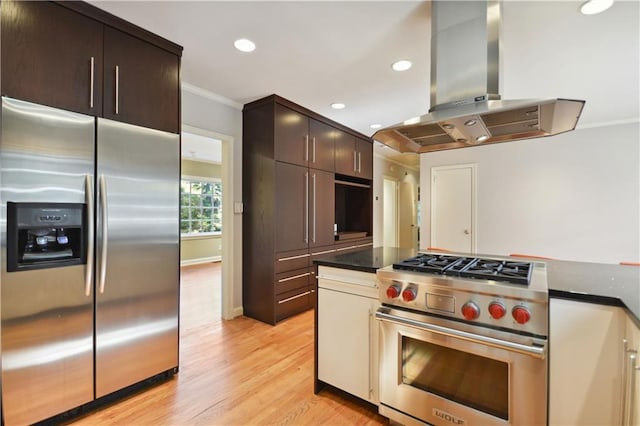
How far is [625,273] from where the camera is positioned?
5.16 ft

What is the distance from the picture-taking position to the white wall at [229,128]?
10.2ft

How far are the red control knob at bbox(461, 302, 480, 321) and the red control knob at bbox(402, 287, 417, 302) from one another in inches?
9.3

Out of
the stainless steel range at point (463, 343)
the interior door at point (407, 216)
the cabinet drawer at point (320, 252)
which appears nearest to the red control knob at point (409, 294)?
the stainless steel range at point (463, 343)

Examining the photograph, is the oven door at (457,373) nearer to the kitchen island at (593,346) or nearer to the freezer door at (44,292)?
the kitchen island at (593,346)

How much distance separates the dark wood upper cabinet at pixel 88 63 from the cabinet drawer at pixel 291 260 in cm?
173

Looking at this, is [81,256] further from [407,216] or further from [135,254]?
[407,216]

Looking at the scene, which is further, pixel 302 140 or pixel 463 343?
pixel 302 140

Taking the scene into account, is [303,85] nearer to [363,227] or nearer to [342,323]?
[342,323]

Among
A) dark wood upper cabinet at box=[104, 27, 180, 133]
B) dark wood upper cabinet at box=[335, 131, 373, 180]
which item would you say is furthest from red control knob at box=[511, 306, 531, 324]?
dark wood upper cabinet at box=[335, 131, 373, 180]

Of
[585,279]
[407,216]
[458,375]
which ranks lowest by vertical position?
[458,375]

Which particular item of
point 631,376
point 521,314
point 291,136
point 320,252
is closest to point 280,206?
point 291,136

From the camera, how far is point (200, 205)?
7.52m

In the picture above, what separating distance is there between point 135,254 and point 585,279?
259 cm

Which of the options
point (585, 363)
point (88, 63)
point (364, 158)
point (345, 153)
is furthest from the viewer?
point (364, 158)
